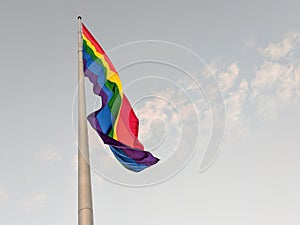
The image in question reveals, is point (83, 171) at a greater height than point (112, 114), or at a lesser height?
lesser

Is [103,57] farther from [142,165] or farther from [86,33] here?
[142,165]

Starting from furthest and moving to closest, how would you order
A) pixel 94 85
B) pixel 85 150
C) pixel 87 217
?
pixel 94 85 → pixel 85 150 → pixel 87 217

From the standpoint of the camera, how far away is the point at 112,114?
1548 centimetres

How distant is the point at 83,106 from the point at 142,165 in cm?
324

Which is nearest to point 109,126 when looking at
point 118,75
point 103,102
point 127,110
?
point 103,102

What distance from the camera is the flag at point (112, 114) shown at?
14.6 metres

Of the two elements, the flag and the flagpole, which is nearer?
the flagpole

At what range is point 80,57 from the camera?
15.2 meters

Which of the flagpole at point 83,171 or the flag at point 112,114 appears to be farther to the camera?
the flag at point 112,114

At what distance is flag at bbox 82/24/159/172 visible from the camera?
14633 millimetres

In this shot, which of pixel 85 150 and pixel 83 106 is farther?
pixel 83 106

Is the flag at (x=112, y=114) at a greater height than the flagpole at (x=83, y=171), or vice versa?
the flag at (x=112, y=114)

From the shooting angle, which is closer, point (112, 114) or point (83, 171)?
point (83, 171)

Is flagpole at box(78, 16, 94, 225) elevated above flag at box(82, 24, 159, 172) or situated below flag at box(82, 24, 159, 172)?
below
